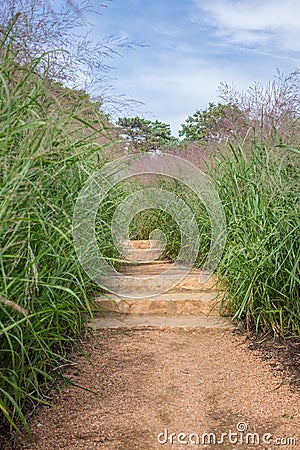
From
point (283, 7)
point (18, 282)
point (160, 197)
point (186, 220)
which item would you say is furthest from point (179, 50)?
point (18, 282)

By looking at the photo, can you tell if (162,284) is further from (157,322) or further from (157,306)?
(157,322)

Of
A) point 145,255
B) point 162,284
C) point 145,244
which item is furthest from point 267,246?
point 145,244

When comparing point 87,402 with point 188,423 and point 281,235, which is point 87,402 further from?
point 281,235

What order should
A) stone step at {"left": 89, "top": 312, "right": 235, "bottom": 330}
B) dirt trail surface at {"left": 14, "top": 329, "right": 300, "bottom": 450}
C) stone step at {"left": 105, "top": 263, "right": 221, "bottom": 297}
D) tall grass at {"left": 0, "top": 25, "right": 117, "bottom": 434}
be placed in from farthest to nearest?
stone step at {"left": 105, "top": 263, "right": 221, "bottom": 297}
stone step at {"left": 89, "top": 312, "right": 235, "bottom": 330}
dirt trail surface at {"left": 14, "top": 329, "right": 300, "bottom": 450}
tall grass at {"left": 0, "top": 25, "right": 117, "bottom": 434}

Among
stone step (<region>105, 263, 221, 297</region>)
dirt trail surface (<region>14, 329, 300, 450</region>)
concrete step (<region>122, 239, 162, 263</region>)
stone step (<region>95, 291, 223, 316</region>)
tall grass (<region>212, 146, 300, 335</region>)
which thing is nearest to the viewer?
dirt trail surface (<region>14, 329, 300, 450</region>)

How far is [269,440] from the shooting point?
1456 mm

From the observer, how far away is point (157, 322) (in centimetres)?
271

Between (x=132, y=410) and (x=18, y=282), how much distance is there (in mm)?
695

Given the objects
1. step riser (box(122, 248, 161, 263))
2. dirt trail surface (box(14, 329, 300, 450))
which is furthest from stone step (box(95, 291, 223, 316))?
step riser (box(122, 248, 161, 263))

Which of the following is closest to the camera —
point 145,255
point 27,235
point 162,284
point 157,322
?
point 27,235

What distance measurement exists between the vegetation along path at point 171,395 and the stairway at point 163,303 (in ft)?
0.07

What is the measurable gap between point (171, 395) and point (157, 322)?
3.05ft

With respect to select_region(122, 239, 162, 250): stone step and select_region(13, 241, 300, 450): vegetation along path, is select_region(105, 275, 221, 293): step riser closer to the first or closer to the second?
select_region(13, 241, 300, 450): vegetation along path

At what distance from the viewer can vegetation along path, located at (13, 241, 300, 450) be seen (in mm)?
1466
